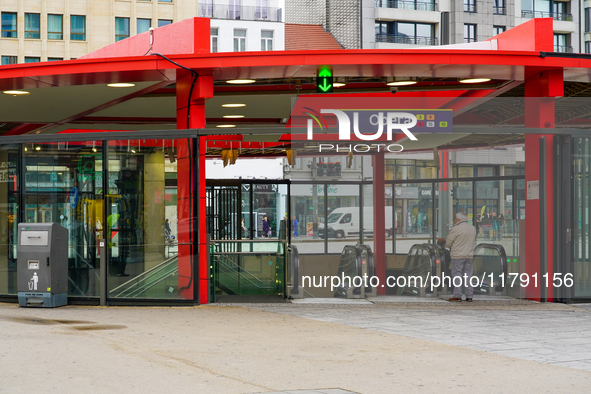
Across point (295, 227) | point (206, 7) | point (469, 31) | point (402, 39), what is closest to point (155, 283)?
point (295, 227)

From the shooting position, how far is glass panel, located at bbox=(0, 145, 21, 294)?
464 inches

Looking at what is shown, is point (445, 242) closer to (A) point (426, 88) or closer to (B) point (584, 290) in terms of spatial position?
(B) point (584, 290)

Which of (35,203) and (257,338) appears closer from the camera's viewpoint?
(257,338)

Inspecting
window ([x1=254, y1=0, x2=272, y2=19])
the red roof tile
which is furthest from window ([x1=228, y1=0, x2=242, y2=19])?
the red roof tile

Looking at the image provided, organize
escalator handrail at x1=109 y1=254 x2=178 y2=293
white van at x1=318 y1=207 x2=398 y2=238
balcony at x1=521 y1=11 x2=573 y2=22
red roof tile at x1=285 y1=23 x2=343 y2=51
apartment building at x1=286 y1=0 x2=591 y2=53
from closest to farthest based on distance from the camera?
escalator handrail at x1=109 y1=254 x2=178 y2=293
white van at x1=318 y1=207 x2=398 y2=238
red roof tile at x1=285 y1=23 x2=343 y2=51
apartment building at x1=286 y1=0 x2=591 y2=53
balcony at x1=521 y1=11 x2=573 y2=22

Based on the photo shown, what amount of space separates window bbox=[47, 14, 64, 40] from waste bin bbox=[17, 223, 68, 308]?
38.5m

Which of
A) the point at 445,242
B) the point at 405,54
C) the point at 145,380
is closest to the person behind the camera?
the point at 145,380

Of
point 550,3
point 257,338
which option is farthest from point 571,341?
point 550,3

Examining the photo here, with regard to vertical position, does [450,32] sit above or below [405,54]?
above

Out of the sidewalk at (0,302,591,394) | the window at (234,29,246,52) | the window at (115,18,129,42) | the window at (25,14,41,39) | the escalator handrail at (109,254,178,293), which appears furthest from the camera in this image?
→ the window at (234,29,246,52)

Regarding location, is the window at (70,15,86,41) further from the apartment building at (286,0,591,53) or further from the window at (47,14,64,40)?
the apartment building at (286,0,591,53)

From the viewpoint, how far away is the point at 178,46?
12641 millimetres

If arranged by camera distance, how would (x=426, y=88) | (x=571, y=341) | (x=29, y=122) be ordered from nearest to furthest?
1. (x=571, y=341)
2. (x=426, y=88)
3. (x=29, y=122)

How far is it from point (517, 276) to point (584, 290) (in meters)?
1.04
